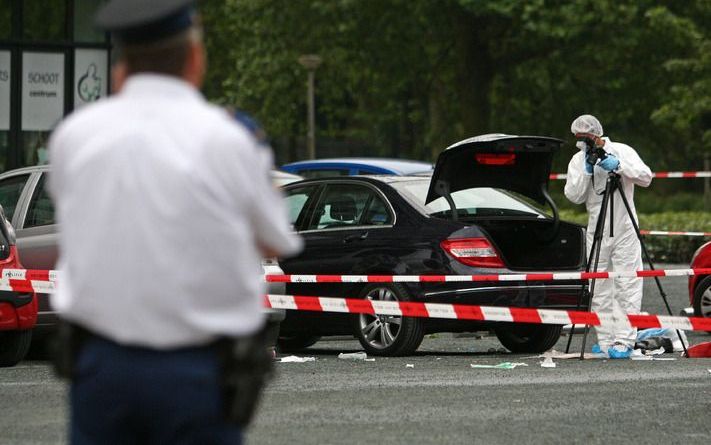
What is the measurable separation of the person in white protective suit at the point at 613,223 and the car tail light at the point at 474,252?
0.90 meters

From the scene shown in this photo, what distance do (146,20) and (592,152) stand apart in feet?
29.7

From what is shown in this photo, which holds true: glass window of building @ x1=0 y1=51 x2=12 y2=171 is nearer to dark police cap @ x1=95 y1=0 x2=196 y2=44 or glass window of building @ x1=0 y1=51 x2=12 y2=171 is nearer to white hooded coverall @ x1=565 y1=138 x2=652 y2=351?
white hooded coverall @ x1=565 y1=138 x2=652 y2=351

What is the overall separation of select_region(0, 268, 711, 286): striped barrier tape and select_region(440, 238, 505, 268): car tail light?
12 cm

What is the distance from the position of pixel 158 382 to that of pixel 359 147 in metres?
54.3

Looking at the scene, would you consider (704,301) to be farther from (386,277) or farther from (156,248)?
(156,248)

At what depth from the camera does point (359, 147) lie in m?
57.8

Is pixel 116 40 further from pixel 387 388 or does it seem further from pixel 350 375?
pixel 350 375

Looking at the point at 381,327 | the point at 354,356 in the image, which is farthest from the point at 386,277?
the point at 354,356

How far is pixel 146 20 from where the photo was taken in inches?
142

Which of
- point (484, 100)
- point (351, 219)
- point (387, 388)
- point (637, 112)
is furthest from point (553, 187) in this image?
point (387, 388)

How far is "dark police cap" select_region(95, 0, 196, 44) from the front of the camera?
3.62m

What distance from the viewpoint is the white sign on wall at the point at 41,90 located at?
24.5 meters

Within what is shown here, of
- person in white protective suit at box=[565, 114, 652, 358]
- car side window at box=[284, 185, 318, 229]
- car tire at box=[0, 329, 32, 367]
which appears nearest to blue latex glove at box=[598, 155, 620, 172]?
person in white protective suit at box=[565, 114, 652, 358]

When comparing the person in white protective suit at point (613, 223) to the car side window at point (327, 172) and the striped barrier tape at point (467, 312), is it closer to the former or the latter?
the striped barrier tape at point (467, 312)
